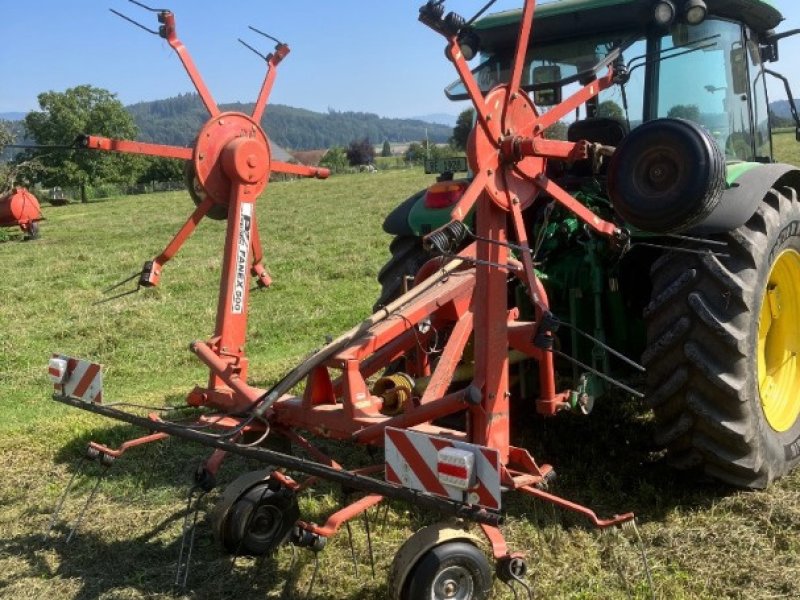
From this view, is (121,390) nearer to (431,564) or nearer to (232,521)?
(232,521)

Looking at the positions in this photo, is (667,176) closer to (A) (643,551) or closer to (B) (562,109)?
(B) (562,109)

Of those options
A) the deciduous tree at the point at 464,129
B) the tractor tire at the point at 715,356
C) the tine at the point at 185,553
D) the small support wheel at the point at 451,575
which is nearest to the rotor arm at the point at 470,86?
the deciduous tree at the point at 464,129

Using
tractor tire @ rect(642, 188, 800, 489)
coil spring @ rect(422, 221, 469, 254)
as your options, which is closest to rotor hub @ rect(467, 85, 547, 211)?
coil spring @ rect(422, 221, 469, 254)

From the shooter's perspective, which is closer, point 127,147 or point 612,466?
point 127,147

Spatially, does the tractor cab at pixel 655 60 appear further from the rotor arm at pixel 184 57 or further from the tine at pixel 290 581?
the tine at pixel 290 581

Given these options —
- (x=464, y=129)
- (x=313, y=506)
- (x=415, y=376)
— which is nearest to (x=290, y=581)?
(x=313, y=506)

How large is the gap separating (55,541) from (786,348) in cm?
367

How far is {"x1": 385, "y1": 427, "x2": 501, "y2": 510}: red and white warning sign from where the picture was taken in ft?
8.31

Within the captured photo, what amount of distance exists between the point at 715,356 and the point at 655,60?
5.31ft

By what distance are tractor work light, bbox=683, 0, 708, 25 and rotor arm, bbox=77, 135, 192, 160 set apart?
2.42m

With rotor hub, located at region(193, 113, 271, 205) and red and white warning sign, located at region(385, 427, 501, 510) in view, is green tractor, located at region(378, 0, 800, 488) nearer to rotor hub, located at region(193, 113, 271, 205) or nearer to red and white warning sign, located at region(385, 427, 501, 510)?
red and white warning sign, located at region(385, 427, 501, 510)

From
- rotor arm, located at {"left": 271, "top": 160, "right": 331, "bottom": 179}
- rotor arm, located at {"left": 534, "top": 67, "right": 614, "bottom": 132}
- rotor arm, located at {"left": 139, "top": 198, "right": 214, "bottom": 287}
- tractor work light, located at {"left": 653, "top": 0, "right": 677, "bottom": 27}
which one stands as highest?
tractor work light, located at {"left": 653, "top": 0, "right": 677, "bottom": 27}

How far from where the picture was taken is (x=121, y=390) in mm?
6219

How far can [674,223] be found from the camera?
2811 mm
